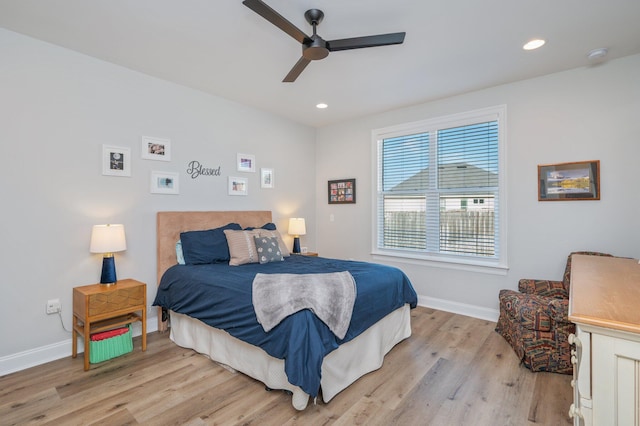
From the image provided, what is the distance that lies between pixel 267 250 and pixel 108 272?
148 centimetres

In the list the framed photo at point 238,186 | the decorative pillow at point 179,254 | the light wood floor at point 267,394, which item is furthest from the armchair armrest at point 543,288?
the decorative pillow at point 179,254

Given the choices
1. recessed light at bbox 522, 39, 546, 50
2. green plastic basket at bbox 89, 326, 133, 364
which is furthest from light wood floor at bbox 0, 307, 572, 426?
recessed light at bbox 522, 39, 546, 50

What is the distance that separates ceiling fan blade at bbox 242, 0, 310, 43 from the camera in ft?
5.64

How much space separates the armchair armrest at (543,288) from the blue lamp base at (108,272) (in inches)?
157

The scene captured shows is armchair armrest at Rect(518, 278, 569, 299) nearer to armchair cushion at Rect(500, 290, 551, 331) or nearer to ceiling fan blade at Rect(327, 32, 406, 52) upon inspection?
armchair cushion at Rect(500, 290, 551, 331)

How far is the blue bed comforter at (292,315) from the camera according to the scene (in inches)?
73.0

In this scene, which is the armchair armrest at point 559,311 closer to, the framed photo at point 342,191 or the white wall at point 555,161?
the white wall at point 555,161

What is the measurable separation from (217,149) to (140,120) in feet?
2.96

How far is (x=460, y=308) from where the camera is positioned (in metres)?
3.78

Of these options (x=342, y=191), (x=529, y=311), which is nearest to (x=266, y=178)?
(x=342, y=191)

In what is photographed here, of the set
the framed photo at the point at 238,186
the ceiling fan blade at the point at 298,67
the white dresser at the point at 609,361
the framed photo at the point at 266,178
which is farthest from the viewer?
the framed photo at the point at 266,178

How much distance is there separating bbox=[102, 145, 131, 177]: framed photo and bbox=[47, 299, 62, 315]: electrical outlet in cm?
121

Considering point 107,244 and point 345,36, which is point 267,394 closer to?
point 107,244

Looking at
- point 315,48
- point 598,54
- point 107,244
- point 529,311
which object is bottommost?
point 529,311
